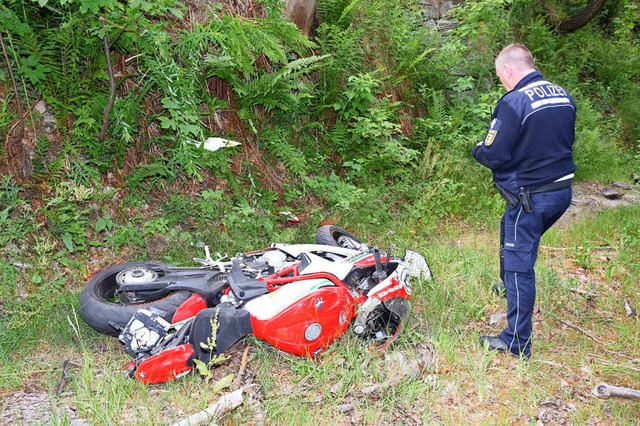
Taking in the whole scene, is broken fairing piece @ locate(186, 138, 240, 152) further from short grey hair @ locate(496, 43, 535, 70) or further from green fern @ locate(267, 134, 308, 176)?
short grey hair @ locate(496, 43, 535, 70)

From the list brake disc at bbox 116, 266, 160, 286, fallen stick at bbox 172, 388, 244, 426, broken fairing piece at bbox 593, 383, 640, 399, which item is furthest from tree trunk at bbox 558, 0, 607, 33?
fallen stick at bbox 172, 388, 244, 426

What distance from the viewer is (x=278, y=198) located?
679cm

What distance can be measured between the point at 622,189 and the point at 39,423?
30.3ft

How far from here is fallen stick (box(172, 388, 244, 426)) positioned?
3406 mm

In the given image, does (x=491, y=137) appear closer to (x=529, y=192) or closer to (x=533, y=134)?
(x=533, y=134)

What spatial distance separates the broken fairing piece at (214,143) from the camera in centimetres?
597

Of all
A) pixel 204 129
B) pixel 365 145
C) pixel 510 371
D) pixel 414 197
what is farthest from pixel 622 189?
pixel 204 129

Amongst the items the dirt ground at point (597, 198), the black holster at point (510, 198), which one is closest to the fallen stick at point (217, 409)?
the black holster at point (510, 198)

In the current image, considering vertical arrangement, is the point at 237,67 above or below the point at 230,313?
above

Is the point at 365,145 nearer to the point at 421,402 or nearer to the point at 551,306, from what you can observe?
the point at 551,306

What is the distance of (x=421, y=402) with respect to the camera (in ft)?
12.7

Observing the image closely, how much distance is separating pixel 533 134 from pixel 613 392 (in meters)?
1.88

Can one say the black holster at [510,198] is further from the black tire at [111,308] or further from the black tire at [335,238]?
the black tire at [111,308]

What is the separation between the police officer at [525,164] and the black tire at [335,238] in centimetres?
177
